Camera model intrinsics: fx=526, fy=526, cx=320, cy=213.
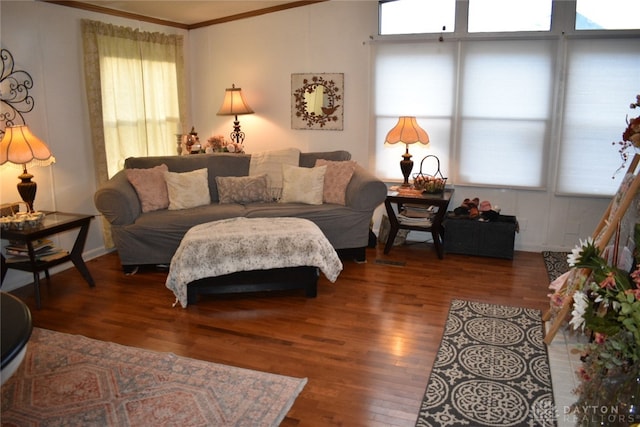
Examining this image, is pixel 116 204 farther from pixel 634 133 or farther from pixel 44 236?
pixel 634 133

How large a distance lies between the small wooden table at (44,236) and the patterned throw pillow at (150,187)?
611 millimetres

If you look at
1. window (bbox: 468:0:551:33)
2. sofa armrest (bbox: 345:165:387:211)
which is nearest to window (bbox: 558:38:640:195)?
window (bbox: 468:0:551:33)

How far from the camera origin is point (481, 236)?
4.98 metres

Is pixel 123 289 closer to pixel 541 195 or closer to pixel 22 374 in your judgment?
pixel 22 374

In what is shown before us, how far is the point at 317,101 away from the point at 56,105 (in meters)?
2.59

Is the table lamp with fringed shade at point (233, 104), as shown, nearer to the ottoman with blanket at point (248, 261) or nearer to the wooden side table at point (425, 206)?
the wooden side table at point (425, 206)

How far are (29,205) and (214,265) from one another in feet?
5.31

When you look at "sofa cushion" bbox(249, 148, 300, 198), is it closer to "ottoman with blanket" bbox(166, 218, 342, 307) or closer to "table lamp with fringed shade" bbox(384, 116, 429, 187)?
"table lamp with fringed shade" bbox(384, 116, 429, 187)

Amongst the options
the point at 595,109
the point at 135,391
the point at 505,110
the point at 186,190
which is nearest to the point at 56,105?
the point at 186,190

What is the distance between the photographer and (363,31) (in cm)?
550

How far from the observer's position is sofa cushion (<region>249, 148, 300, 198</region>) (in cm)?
529

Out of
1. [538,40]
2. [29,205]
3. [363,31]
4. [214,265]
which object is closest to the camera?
[214,265]

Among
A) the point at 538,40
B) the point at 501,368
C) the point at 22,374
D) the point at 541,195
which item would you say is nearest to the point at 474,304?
the point at 501,368

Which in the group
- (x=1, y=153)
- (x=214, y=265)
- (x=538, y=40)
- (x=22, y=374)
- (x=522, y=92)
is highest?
(x=538, y=40)
